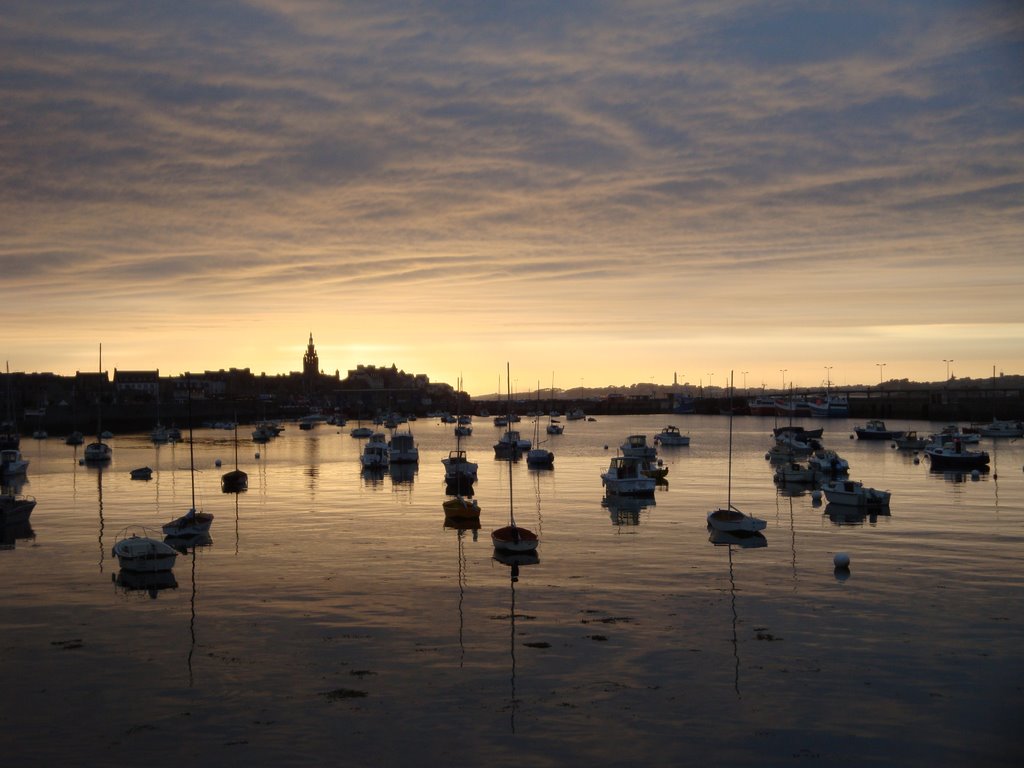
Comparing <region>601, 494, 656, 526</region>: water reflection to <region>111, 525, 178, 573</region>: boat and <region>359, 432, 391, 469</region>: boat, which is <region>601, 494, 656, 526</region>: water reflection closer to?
<region>111, 525, 178, 573</region>: boat

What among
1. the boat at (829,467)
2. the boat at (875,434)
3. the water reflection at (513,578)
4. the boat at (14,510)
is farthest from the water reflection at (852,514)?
the boat at (875,434)

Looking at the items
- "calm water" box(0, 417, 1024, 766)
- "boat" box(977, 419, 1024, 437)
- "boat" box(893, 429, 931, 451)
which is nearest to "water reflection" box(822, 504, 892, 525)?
"calm water" box(0, 417, 1024, 766)

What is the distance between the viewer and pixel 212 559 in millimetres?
48438

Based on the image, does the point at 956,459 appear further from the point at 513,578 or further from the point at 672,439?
the point at 513,578

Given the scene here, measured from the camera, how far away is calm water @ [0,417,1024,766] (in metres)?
24.0

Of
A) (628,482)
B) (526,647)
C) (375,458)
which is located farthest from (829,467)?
(526,647)

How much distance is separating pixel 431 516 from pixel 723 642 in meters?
36.4

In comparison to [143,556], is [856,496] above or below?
above

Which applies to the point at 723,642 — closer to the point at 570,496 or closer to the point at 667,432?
the point at 570,496

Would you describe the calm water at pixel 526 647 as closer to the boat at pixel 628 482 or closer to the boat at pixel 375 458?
the boat at pixel 628 482

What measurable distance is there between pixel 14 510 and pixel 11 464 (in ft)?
139

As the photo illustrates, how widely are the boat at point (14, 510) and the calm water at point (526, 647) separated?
223cm

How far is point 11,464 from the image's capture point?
98.2 meters

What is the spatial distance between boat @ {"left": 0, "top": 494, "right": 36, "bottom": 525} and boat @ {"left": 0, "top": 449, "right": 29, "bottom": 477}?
125 feet
